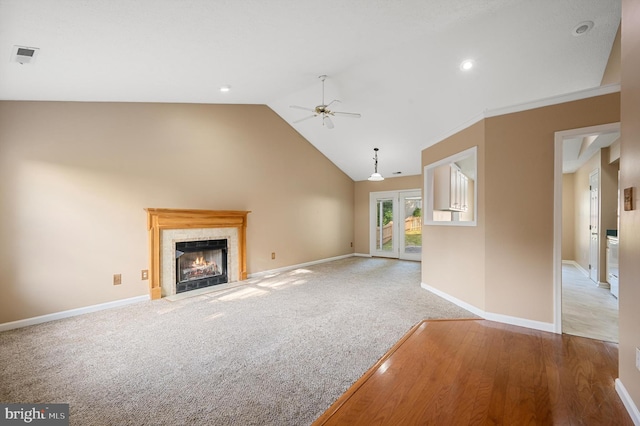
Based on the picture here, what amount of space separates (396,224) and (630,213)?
20.9ft

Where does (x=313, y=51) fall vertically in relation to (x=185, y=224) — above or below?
above

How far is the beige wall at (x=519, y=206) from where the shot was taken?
2867 mm

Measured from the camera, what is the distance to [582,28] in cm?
300

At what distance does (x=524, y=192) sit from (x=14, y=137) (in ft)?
18.2

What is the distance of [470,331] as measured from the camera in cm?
291

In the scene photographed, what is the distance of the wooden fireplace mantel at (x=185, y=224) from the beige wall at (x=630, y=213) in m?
4.83

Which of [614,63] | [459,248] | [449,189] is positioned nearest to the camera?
[614,63]

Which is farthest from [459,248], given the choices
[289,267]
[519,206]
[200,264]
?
[200,264]

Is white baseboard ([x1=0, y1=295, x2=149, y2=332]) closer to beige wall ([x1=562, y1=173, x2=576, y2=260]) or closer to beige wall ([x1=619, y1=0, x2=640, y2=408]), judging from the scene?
beige wall ([x1=619, y1=0, x2=640, y2=408])

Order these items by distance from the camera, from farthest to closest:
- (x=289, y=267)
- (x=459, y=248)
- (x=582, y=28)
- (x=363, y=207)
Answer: (x=363, y=207) < (x=289, y=267) < (x=459, y=248) < (x=582, y=28)

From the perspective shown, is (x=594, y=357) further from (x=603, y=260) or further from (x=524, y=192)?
(x=603, y=260)

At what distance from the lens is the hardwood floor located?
1.64 meters

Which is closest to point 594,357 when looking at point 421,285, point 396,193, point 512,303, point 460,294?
point 512,303

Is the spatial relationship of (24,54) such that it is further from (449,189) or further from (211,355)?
(449,189)
